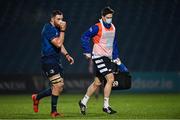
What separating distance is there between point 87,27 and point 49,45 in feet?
62.8

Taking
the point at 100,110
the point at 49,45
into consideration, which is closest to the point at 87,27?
the point at 100,110

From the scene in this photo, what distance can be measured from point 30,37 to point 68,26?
7.07 ft

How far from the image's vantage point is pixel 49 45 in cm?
1145

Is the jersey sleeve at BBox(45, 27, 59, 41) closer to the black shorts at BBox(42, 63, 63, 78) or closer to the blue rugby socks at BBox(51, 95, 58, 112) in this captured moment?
the black shorts at BBox(42, 63, 63, 78)

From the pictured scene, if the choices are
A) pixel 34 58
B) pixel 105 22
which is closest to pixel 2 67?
pixel 34 58

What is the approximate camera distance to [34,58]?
99.0ft

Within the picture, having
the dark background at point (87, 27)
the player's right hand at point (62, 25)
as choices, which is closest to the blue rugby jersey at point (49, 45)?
the player's right hand at point (62, 25)

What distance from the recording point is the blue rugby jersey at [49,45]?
1135cm

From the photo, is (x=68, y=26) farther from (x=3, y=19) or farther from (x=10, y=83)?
(x=10, y=83)

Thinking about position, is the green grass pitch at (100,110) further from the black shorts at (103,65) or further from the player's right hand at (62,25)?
the player's right hand at (62,25)

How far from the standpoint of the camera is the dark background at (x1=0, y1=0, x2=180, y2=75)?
96.7 ft

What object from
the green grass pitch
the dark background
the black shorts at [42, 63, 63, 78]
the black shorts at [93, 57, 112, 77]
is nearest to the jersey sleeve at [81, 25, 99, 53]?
the black shorts at [93, 57, 112, 77]

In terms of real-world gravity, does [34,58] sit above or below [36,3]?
below

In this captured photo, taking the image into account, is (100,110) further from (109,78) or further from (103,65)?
(103,65)
